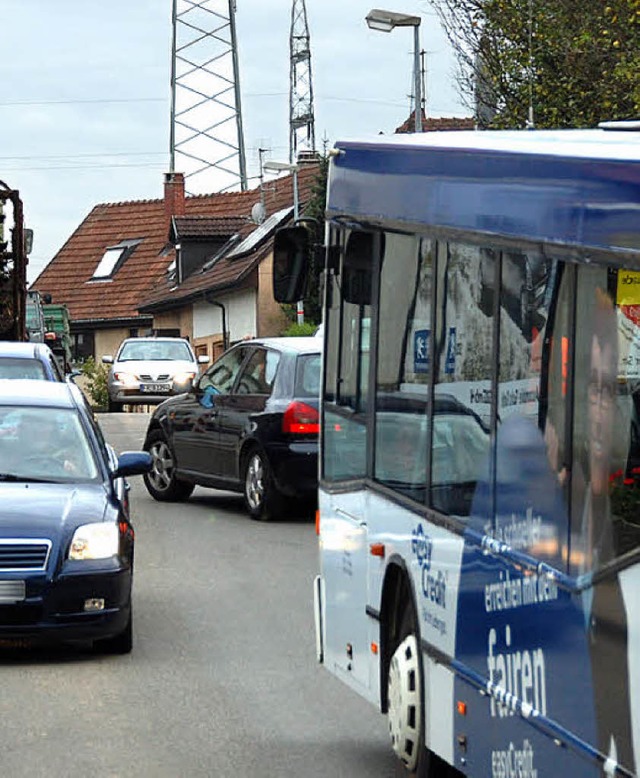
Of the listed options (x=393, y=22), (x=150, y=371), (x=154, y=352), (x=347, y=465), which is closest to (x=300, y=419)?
(x=347, y=465)

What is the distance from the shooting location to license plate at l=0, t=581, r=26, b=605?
11062 millimetres

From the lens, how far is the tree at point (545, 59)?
25.1m

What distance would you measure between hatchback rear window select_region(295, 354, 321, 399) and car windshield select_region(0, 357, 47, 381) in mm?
2740

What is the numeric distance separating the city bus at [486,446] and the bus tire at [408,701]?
0.01 meters

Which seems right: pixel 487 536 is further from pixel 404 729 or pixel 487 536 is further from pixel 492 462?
pixel 404 729

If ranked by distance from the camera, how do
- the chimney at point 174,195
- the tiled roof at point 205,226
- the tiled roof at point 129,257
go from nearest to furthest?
the tiled roof at point 205,226
the tiled roof at point 129,257
the chimney at point 174,195

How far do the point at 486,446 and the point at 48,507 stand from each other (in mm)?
5383

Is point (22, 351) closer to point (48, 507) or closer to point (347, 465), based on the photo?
point (48, 507)

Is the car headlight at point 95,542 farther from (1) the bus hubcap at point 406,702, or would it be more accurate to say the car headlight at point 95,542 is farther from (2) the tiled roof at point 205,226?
(2) the tiled roof at point 205,226

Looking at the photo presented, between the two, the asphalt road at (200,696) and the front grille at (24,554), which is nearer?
the asphalt road at (200,696)

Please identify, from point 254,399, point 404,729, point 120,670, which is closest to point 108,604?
point 120,670

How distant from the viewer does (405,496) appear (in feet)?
25.6

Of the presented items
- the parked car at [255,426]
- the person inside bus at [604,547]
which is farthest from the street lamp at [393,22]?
the person inside bus at [604,547]

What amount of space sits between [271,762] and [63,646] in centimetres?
385
